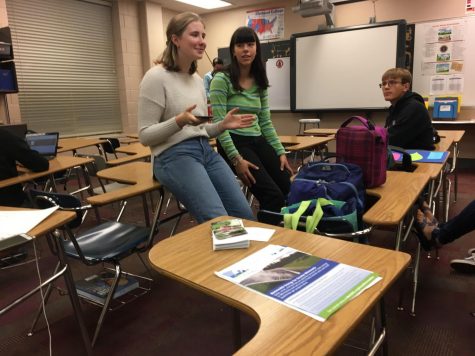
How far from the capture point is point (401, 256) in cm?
95

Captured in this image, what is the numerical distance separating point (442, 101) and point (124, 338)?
16.8ft

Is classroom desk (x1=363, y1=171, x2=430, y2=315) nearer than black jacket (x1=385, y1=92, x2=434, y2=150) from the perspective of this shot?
Yes

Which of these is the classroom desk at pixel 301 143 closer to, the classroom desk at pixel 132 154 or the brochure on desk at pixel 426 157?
the brochure on desk at pixel 426 157

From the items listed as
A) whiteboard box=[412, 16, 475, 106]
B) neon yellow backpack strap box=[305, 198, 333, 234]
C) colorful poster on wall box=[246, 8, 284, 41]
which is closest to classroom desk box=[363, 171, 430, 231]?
neon yellow backpack strap box=[305, 198, 333, 234]

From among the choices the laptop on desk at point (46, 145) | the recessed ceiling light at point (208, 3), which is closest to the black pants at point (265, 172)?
the laptop on desk at point (46, 145)

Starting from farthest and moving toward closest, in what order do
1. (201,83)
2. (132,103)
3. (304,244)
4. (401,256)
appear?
(132,103) → (201,83) → (304,244) → (401,256)

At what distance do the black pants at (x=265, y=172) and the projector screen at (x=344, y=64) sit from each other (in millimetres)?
4107

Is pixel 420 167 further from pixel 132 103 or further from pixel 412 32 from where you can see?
pixel 132 103

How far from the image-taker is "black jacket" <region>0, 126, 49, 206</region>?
252 centimetres

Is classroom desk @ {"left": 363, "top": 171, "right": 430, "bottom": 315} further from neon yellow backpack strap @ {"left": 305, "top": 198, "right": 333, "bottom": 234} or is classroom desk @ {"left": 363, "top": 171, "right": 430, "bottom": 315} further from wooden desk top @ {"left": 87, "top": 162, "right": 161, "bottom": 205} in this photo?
wooden desk top @ {"left": 87, "top": 162, "right": 161, "bottom": 205}

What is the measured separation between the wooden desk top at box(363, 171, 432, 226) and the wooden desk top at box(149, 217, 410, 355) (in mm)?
281

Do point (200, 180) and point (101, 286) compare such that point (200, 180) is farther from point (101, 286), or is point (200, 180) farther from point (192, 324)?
point (101, 286)

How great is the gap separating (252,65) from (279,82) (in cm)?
473

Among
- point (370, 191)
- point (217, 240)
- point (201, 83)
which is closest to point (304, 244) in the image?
point (217, 240)
